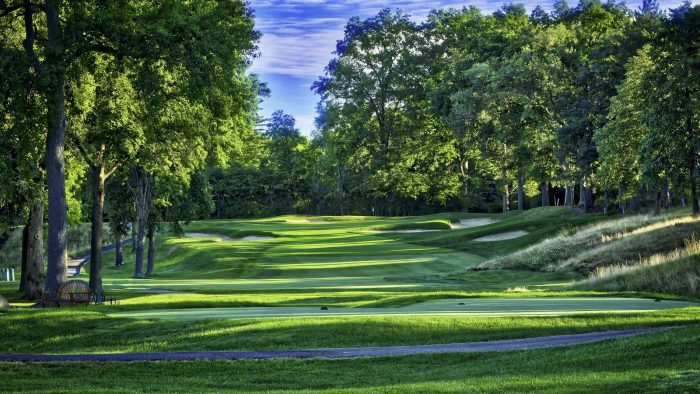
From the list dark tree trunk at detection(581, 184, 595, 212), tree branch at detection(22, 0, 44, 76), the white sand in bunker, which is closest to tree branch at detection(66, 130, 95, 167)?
tree branch at detection(22, 0, 44, 76)

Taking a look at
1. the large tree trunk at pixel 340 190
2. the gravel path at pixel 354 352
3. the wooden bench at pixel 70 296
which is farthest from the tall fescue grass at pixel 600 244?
the large tree trunk at pixel 340 190

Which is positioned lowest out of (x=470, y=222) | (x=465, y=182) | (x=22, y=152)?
(x=470, y=222)

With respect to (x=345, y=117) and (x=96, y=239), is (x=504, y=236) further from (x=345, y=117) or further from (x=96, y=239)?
(x=345, y=117)

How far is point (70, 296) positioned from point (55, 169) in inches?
152

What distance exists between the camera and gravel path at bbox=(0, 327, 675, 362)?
48.9 feet

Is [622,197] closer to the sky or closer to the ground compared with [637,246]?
closer to the sky

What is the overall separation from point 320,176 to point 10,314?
84801mm

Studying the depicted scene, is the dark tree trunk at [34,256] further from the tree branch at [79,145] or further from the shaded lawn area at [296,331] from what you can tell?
the shaded lawn area at [296,331]

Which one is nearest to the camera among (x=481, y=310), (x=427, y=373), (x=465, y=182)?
(x=427, y=373)

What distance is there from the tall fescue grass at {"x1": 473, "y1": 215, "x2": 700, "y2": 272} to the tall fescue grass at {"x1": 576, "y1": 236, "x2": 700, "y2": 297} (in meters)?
5.72

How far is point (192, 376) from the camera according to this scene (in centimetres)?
1359

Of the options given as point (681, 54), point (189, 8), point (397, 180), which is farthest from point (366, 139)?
point (189, 8)

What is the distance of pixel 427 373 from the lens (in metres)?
13.0

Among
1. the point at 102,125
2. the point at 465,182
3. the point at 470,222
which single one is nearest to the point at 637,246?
the point at 102,125
